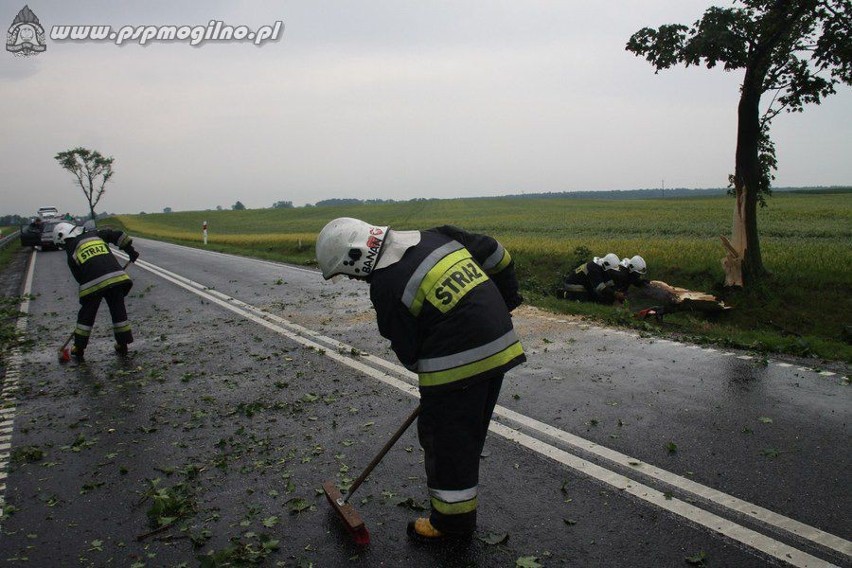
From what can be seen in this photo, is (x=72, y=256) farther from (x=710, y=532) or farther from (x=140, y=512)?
(x=710, y=532)

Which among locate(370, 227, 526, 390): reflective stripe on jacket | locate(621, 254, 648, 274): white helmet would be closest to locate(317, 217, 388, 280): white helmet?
locate(370, 227, 526, 390): reflective stripe on jacket

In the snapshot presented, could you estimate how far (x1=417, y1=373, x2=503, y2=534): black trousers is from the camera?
3070 millimetres

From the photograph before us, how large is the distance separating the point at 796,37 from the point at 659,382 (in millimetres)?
8149

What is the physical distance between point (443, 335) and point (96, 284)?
689 centimetres

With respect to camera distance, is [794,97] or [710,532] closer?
[710,532]

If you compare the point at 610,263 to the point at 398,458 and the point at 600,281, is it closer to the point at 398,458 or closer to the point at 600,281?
the point at 600,281

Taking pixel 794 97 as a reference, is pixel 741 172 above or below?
below

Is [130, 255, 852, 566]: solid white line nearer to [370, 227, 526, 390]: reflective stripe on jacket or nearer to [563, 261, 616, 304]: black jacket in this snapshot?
[370, 227, 526, 390]: reflective stripe on jacket

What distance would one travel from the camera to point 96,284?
322 inches

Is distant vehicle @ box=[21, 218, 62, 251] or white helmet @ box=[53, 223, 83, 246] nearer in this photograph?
white helmet @ box=[53, 223, 83, 246]

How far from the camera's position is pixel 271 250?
28.7m

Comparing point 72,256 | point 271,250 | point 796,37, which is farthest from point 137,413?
point 271,250

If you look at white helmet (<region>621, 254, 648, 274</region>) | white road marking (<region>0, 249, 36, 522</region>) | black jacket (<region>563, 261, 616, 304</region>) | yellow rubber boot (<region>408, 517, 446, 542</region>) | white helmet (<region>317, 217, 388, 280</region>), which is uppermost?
white helmet (<region>317, 217, 388, 280</region>)

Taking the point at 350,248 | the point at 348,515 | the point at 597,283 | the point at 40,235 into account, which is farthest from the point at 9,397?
the point at 40,235
